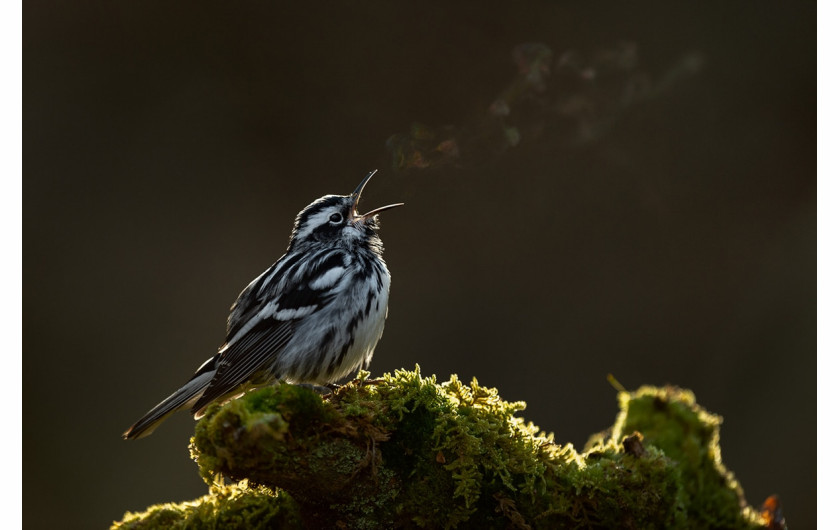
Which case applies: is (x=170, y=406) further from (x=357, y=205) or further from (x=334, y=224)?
(x=357, y=205)

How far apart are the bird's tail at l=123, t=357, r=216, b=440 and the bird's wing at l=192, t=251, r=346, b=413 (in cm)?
7

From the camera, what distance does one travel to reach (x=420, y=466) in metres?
2.62

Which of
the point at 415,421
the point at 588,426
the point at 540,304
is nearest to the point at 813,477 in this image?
the point at 588,426

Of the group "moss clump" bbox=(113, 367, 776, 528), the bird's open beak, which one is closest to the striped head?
the bird's open beak

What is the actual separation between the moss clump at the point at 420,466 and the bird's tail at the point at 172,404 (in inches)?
21.0

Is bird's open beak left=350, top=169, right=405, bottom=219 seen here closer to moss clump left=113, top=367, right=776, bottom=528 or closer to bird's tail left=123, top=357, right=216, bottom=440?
bird's tail left=123, top=357, right=216, bottom=440

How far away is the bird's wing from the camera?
3453mm

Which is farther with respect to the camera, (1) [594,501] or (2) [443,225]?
(2) [443,225]

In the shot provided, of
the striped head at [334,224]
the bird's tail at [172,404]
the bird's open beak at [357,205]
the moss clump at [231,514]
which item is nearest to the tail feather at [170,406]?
the bird's tail at [172,404]

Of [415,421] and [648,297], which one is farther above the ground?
[648,297]

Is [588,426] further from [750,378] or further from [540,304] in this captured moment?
[750,378]

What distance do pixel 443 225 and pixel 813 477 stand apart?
5.56m

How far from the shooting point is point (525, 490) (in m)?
2.63

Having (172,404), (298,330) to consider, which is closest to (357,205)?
(298,330)
